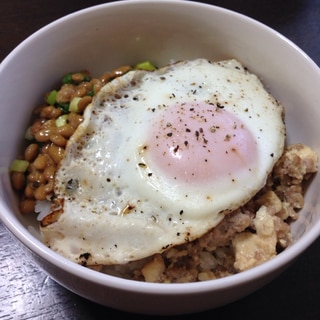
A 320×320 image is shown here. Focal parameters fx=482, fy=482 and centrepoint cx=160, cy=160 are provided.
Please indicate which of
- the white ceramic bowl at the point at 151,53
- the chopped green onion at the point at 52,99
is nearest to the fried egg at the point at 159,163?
the white ceramic bowl at the point at 151,53

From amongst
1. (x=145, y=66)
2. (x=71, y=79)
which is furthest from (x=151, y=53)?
(x=71, y=79)

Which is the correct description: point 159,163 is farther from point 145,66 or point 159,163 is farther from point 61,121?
point 145,66

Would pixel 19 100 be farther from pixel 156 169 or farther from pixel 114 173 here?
pixel 156 169

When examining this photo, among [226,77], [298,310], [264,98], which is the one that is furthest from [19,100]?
[298,310]

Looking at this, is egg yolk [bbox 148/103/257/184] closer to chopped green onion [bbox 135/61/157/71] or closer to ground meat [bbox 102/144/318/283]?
ground meat [bbox 102/144/318/283]

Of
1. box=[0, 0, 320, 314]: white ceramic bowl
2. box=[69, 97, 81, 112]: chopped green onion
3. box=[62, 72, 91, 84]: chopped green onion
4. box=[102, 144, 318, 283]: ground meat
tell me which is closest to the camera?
box=[102, 144, 318, 283]: ground meat

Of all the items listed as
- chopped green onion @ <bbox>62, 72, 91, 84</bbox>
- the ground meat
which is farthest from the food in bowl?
chopped green onion @ <bbox>62, 72, 91, 84</bbox>

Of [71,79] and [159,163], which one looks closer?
[159,163]
